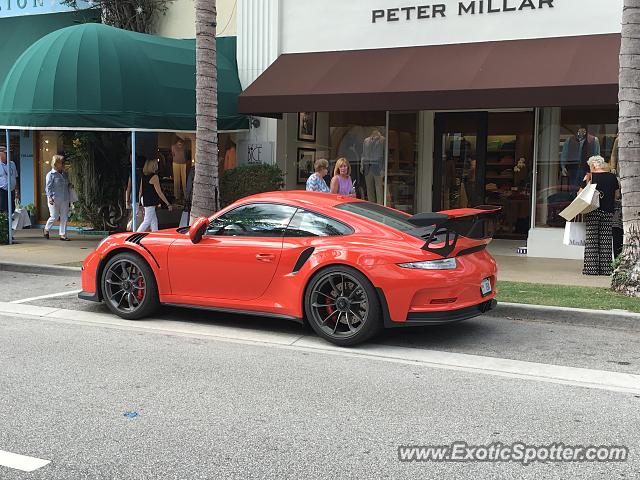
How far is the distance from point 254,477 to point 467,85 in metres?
9.40

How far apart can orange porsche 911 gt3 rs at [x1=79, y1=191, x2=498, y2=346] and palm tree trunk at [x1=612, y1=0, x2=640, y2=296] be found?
2554mm

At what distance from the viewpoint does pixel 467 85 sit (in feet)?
38.3

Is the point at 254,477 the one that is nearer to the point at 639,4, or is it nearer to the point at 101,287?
the point at 101,287

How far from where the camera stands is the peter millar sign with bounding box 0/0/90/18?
17094 millimetres

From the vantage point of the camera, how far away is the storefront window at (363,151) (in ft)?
49.1

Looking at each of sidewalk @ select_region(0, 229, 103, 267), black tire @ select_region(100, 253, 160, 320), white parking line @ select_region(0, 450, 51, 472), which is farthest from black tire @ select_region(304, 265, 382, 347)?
sidewalk @ select_region(0, 229, 103, 267)

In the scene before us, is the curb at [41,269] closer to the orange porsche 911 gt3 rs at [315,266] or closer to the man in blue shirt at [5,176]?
the orange porsche 911 gt3 rs at [315,266]

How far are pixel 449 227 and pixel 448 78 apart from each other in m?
6.45

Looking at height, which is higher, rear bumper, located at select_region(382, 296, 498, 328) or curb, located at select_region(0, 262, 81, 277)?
rear bumper, located at select_region(382, 296, 498, 328)

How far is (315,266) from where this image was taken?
21.1ft

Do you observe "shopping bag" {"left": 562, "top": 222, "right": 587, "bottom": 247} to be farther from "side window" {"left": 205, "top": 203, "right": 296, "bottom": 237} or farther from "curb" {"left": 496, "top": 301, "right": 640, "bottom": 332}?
"side window" {"left": 205, "top": 203, "right": 296, "bottom": 237}

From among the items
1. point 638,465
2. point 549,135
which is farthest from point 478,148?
point 638,465

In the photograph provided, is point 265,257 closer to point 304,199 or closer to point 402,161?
point 304,199

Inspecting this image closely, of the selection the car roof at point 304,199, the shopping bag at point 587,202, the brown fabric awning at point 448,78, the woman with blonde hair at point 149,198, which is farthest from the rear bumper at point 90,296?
the shopping bag at point 587,202
